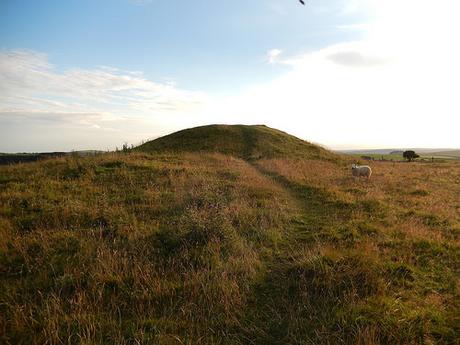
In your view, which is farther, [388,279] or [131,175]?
[131,175]

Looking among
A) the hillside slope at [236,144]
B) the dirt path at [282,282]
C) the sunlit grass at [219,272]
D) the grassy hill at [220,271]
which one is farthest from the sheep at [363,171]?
the hillside slope at [236,144]

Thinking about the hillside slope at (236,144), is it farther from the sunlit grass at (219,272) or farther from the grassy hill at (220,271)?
the sunlit grass at (219,272)

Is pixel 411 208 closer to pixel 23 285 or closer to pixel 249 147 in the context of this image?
pixel 23 285

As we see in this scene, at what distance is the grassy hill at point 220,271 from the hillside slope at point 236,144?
23.3 metres

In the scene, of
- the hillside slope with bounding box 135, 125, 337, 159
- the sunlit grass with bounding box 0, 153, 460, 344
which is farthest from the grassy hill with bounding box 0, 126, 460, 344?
the hillside slope with bounding box 135, 125, 337, 159

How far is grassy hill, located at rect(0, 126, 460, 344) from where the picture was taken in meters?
4.39

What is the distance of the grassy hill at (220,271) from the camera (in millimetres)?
4395

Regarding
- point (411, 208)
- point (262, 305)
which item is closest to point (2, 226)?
point (262, 305)

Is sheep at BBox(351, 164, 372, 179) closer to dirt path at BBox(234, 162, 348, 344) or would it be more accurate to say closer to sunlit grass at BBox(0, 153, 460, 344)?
sunlit grass at BBox(0, 153, 460, 344)

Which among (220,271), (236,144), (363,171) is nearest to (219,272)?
(220,271)

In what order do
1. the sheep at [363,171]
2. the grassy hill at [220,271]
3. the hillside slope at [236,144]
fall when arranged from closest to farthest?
the grassy hill at [220,271] < the sheep at [363,171] < the hillside slope at [236,144]

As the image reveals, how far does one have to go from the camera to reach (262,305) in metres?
5.16

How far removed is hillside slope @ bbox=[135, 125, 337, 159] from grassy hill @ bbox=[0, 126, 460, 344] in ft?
76.6

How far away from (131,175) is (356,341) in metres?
14.2
